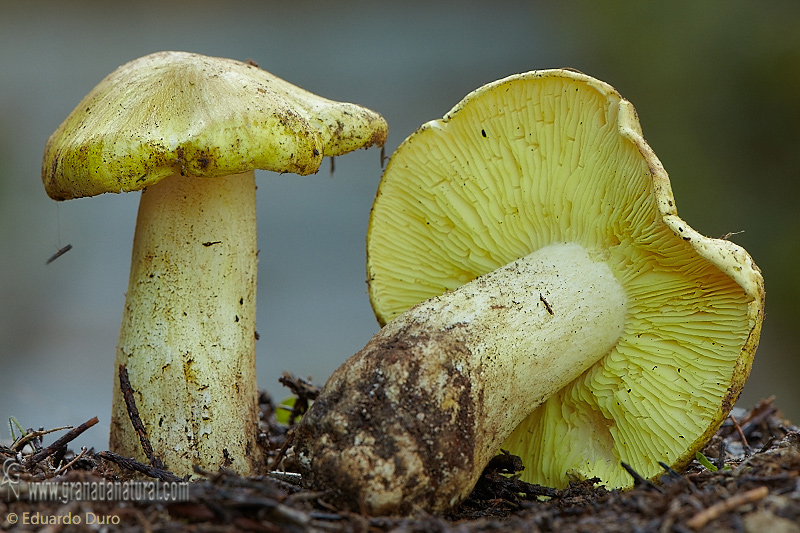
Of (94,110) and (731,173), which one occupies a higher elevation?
(731,173)

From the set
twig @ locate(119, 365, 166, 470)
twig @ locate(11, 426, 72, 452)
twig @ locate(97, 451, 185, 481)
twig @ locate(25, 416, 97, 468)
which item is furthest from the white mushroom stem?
twig @ locate(11, 426, 72, 452)

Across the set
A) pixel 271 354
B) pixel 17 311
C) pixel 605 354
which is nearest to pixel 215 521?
pixel 605 354

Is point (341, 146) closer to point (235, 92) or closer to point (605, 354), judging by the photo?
point (235, 92)

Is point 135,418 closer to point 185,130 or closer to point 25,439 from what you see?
point 25,439

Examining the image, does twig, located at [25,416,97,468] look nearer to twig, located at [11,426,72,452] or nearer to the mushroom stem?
twig, located at [11,426,72,452]

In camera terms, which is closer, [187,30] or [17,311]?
[17,311]

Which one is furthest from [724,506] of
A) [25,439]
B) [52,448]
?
[25,439]

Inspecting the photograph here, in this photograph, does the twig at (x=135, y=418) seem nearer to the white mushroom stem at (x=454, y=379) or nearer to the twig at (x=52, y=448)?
the twig at (x=52, y=448)

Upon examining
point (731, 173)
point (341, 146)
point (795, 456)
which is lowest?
point (795, 456)

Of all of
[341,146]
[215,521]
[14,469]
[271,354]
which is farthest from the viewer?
[271,354]
